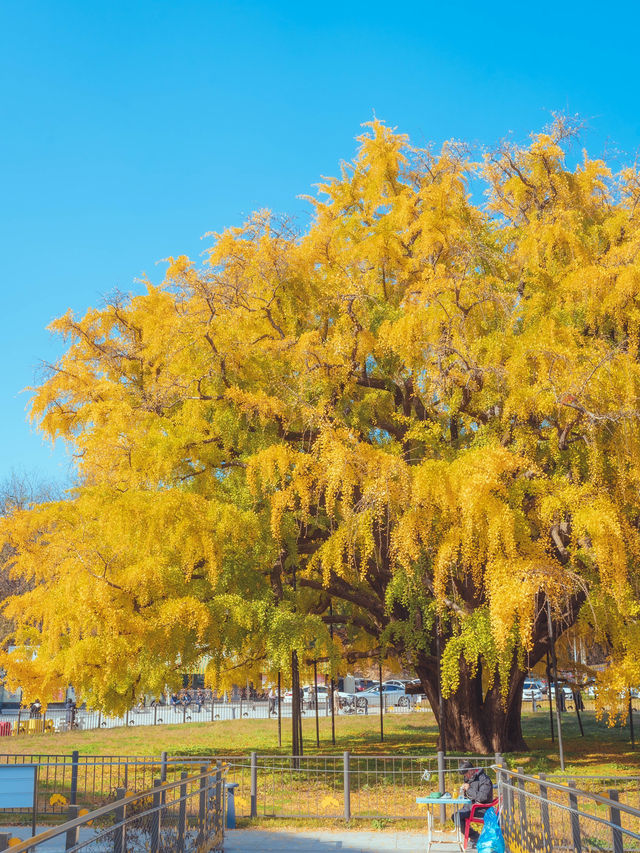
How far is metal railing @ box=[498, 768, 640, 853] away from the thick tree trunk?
1056 centimetres

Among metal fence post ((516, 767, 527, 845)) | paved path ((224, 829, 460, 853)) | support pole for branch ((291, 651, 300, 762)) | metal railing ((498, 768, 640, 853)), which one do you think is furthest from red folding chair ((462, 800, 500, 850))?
support pole for branch ((291, 651, 300, 762))

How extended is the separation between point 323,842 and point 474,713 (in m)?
9.38

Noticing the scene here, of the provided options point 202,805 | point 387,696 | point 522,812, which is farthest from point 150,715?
point 522,812

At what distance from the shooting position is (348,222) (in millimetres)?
22047

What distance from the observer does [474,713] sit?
21250 mm

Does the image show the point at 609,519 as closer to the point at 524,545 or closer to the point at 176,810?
the point at 524,545

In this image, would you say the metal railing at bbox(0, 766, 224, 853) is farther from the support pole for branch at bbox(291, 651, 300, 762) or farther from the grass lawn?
the grass lawn

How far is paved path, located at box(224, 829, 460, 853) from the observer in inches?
477

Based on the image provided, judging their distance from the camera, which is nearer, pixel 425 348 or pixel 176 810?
pixel 176 810

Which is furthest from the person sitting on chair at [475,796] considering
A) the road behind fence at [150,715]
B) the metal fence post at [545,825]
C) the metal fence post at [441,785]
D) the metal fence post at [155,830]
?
the road behind fence at [150,715]

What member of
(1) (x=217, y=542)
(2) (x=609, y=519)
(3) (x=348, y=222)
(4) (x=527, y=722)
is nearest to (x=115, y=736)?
(4) (x=527, y=722)

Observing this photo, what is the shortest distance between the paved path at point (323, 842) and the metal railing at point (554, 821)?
218 centimetres

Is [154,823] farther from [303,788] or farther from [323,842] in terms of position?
[303,788]

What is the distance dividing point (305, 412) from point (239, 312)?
3.16m
